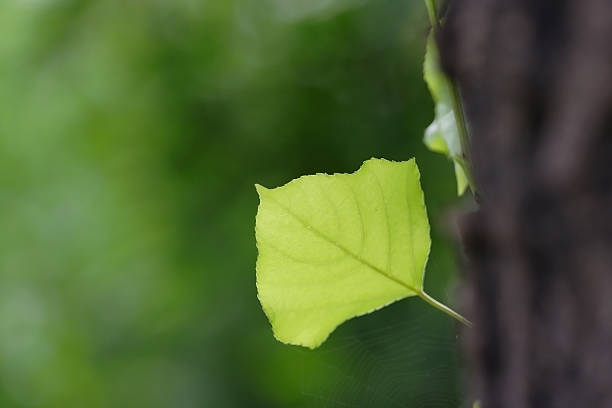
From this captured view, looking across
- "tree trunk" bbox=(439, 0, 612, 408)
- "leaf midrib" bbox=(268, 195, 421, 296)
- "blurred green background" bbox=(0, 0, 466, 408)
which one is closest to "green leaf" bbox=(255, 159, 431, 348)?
"leaf midrib" bbox=(268, 195, 421, 296)

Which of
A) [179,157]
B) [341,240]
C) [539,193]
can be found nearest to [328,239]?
[341,240]

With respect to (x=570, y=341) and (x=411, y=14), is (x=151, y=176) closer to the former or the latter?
(x=411, y=14)

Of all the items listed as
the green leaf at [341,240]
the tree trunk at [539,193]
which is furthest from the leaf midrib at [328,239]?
the tree trunk at [539,193]

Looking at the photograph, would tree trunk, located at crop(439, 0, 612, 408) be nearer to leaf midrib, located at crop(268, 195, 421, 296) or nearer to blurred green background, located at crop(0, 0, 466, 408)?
leaf midrib, located at crop(268, 195, 421, 296)

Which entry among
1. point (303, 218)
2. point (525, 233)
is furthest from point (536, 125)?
point (303, 218)

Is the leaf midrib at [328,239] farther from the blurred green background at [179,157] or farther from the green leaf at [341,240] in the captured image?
the blurred green background at [179,157]

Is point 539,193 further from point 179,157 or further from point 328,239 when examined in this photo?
→ point 179,157
